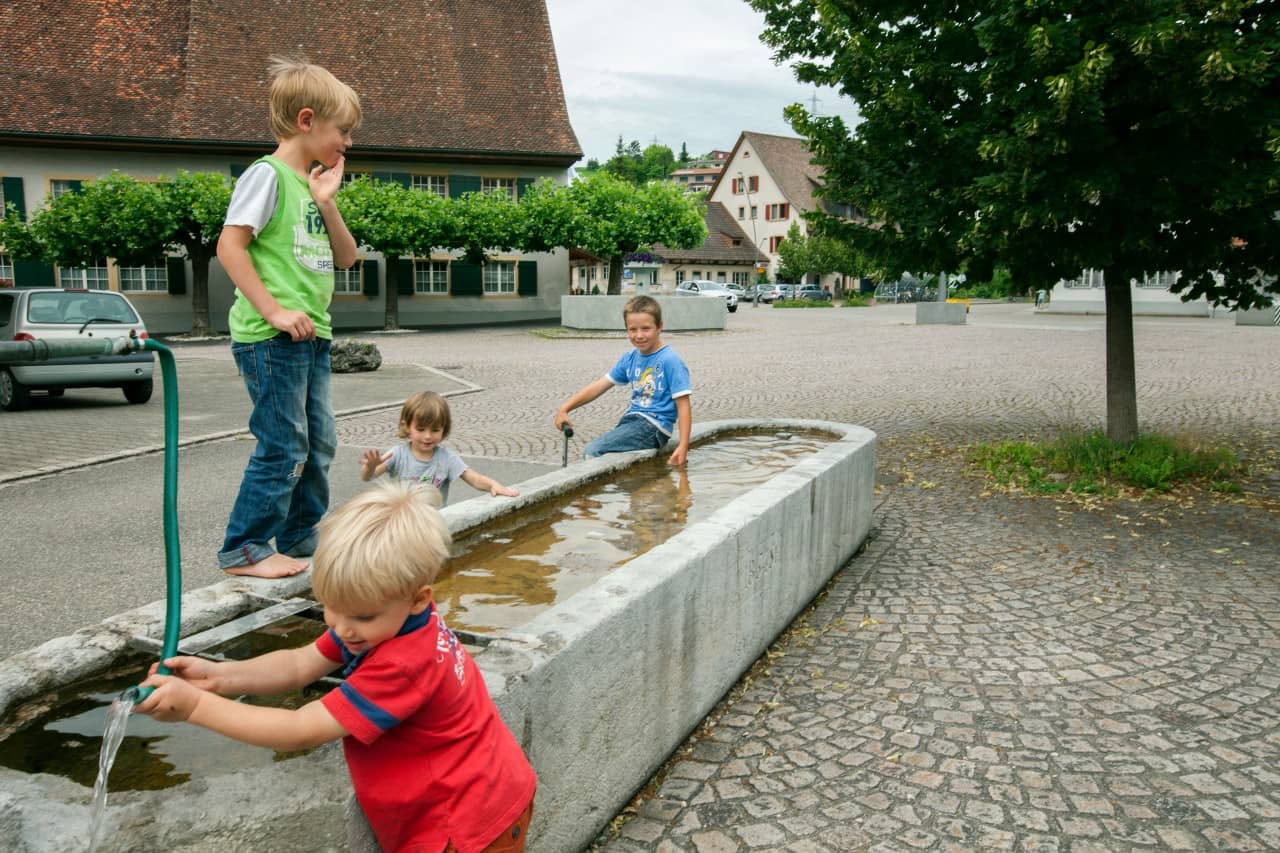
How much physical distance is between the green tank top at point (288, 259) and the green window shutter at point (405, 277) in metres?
33.5

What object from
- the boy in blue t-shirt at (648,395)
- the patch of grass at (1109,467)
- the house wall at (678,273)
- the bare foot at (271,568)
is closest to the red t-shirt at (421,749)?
the bare foot at (271,568)

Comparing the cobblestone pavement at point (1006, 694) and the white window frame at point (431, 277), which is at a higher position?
the white window frame at point (431, 277)

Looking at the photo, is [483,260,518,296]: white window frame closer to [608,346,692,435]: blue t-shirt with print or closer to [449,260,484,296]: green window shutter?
[449,260,484,296]: green window shutter

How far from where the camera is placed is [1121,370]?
889 cm

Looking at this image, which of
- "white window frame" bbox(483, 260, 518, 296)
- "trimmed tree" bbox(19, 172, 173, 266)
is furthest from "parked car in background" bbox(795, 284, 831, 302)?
"trimmed tree" bbox(19, 172, 173, 266)

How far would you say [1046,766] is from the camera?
3.57 m

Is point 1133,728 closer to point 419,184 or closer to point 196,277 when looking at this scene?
point 196,277

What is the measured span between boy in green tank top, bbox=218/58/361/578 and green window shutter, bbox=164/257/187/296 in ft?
107

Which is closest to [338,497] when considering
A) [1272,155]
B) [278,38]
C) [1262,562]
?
[1262,562]

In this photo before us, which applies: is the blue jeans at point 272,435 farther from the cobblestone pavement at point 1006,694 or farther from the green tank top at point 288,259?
the cobblestone pavement at point 1006,694

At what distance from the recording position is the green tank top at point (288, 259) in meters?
3.61

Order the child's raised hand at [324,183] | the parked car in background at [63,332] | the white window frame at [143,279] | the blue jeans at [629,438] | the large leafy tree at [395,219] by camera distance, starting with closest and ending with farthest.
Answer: the child's raised hand at [324,183]
the blue jeans at [629,438]
the parked car in background at [63,332]
the large leafy tree at [395,219]
the white window frame at [143,279]

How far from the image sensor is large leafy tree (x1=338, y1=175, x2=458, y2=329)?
102 ft

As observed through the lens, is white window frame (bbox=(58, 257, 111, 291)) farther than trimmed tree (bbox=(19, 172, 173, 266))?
Yes
